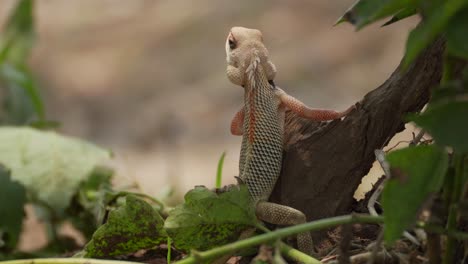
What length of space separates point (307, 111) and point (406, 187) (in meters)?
0.95

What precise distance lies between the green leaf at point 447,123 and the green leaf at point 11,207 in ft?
7.67

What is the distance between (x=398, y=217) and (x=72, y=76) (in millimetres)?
8706

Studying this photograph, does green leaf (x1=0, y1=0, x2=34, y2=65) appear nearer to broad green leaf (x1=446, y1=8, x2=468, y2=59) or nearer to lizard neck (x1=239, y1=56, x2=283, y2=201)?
lizard neck (x1=239, y1=56, x2=283, y2=201)

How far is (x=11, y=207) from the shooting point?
3303 millimetres

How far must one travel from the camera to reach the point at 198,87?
9305mm

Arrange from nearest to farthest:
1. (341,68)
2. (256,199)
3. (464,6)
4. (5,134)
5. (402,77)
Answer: (464,6), (402,77), (256,199), (5,134), (341,68)

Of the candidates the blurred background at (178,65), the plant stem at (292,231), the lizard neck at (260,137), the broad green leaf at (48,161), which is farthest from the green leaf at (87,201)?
the blurred background at (178,65)

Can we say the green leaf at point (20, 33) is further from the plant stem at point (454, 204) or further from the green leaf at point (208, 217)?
the plant stem at point (454, 204)

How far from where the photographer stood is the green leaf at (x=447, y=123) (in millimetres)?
1336

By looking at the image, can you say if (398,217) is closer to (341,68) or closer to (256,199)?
(256,199)

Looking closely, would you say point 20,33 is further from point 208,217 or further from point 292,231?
point 292,231

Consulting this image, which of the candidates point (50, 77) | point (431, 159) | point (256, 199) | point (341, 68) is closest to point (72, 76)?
point (50, 77)

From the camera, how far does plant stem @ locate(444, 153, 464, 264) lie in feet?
5.10

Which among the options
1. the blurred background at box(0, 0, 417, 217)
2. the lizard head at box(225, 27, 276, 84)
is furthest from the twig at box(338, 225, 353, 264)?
the blurred background at box(0, 0, 417, 217)
